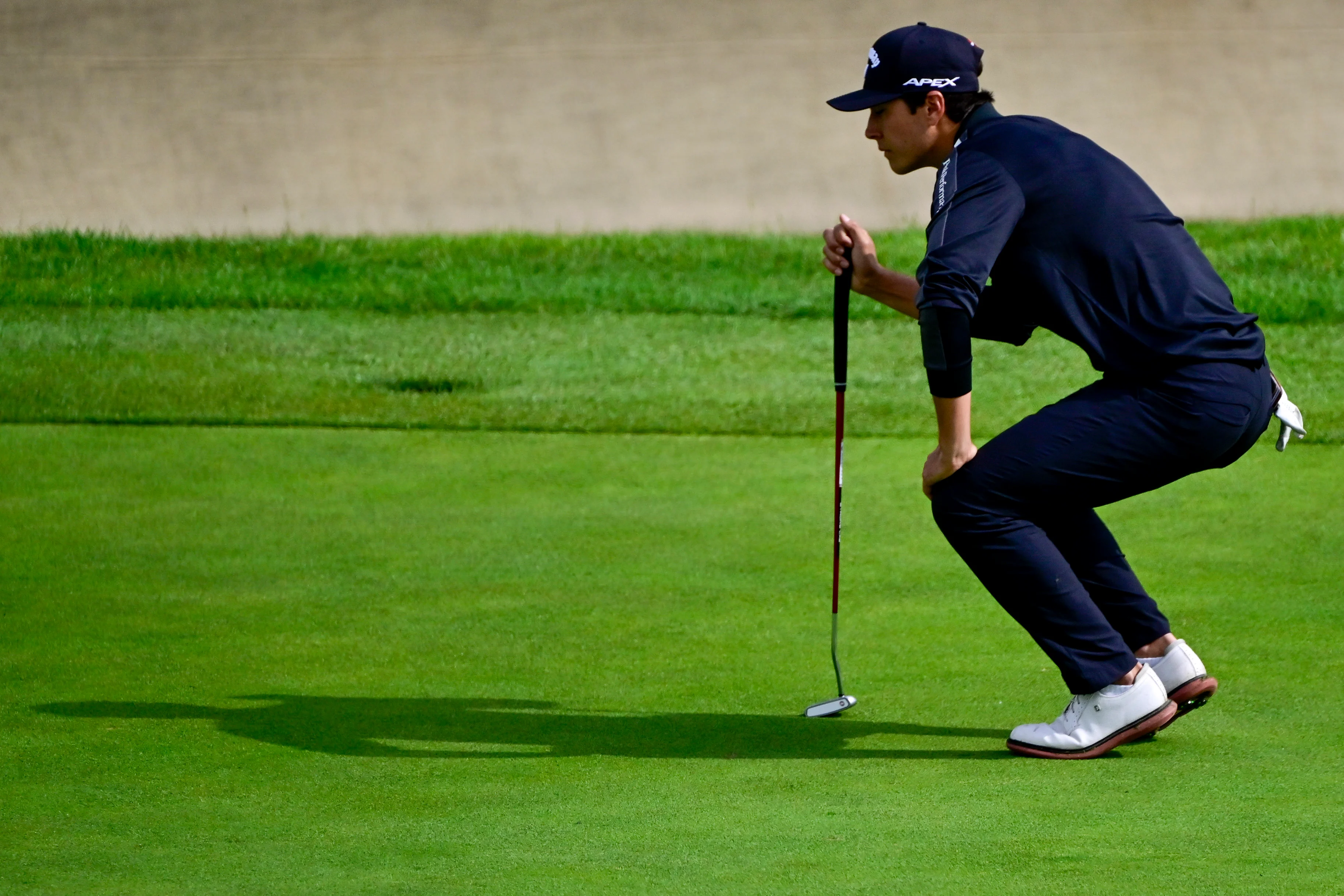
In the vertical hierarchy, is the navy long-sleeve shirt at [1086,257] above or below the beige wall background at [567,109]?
below

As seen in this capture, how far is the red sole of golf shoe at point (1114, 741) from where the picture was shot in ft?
12.3

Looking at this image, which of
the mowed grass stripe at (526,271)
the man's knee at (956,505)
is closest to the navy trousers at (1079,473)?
the man's knee at (956,505)

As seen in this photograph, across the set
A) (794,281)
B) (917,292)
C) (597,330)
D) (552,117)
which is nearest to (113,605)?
(917,292)

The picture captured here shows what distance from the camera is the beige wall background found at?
556 inches

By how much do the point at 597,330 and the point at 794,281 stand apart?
78.5 inches

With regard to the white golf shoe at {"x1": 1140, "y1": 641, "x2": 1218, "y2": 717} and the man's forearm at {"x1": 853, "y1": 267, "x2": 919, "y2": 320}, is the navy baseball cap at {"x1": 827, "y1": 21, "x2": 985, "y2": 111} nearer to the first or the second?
the man's forearm at {"x1": 853, "y1": 267, "x2": 919, "y2": 320}

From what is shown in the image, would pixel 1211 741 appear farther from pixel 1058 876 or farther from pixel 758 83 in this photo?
pixel 758 83

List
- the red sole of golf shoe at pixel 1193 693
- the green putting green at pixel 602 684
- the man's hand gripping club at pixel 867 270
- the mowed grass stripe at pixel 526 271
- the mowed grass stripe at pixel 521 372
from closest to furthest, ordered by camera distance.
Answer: the green putting green at pixel 602 684 → the red sole of golf shoe at pixel 1193 693 → the man's hand gripping club at pixel 867 270 → the mowed grass stripe at pixel 521 372 → the mowed grass stripe at pixel 526 271

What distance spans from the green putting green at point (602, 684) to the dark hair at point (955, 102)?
1356mm

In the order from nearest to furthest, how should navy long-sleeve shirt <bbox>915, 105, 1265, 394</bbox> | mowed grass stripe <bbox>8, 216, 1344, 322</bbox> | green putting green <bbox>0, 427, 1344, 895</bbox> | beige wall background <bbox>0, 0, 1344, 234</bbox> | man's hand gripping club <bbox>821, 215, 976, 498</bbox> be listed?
1. green putting green <bbox>0, 427, 1344, 895</bbox>
2. navy long-sleeve shirt <bbox>915, 105, 1265, 394</bbox>
3. man's hand gripping club <bbox>821, 215, 976, 498</bbox>
4. mowed grass stripe <bbox>8, 216, 1344, 322</bbox>
5. beige wall background <bbox>0, 0, 1344, 234</bbox>

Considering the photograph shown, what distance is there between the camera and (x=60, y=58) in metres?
14.3

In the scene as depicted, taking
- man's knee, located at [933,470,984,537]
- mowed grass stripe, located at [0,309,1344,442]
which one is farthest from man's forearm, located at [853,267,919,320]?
mowed grass stripe, located at [0,309,1344,442]

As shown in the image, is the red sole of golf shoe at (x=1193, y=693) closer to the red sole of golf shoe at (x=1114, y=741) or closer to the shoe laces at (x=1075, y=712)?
the red sole of golf shoe at (x=1114, y=741)

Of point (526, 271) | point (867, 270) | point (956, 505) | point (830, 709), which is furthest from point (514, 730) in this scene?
point (526, 271)
